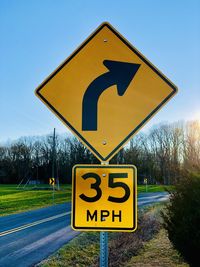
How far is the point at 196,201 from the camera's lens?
530 cm

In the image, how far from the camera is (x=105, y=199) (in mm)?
2639

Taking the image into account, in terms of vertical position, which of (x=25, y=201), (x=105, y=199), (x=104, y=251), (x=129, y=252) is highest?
(x=105, y=199)

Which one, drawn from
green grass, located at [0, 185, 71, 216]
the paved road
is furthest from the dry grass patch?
green grass, located at [0, 185, 71, 216]

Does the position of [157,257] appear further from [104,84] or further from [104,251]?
[104,84]

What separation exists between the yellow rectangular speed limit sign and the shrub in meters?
2.87

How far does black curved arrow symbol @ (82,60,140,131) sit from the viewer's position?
2756 mm

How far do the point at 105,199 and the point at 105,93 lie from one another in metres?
0.74

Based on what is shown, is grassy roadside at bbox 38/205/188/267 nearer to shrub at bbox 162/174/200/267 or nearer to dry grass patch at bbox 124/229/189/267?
dry grass patch at bbox 124/229/189/267

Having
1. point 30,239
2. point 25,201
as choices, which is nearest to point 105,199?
point 30,239

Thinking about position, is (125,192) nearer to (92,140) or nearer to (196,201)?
(92,140)

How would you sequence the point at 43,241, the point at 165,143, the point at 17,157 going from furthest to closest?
the point at 17,157 → the point at 165,143 → the point at 43,241

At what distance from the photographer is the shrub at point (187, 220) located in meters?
5.25

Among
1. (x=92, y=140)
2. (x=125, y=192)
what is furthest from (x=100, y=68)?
(x=125, y=192)

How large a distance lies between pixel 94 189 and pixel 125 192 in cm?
21
